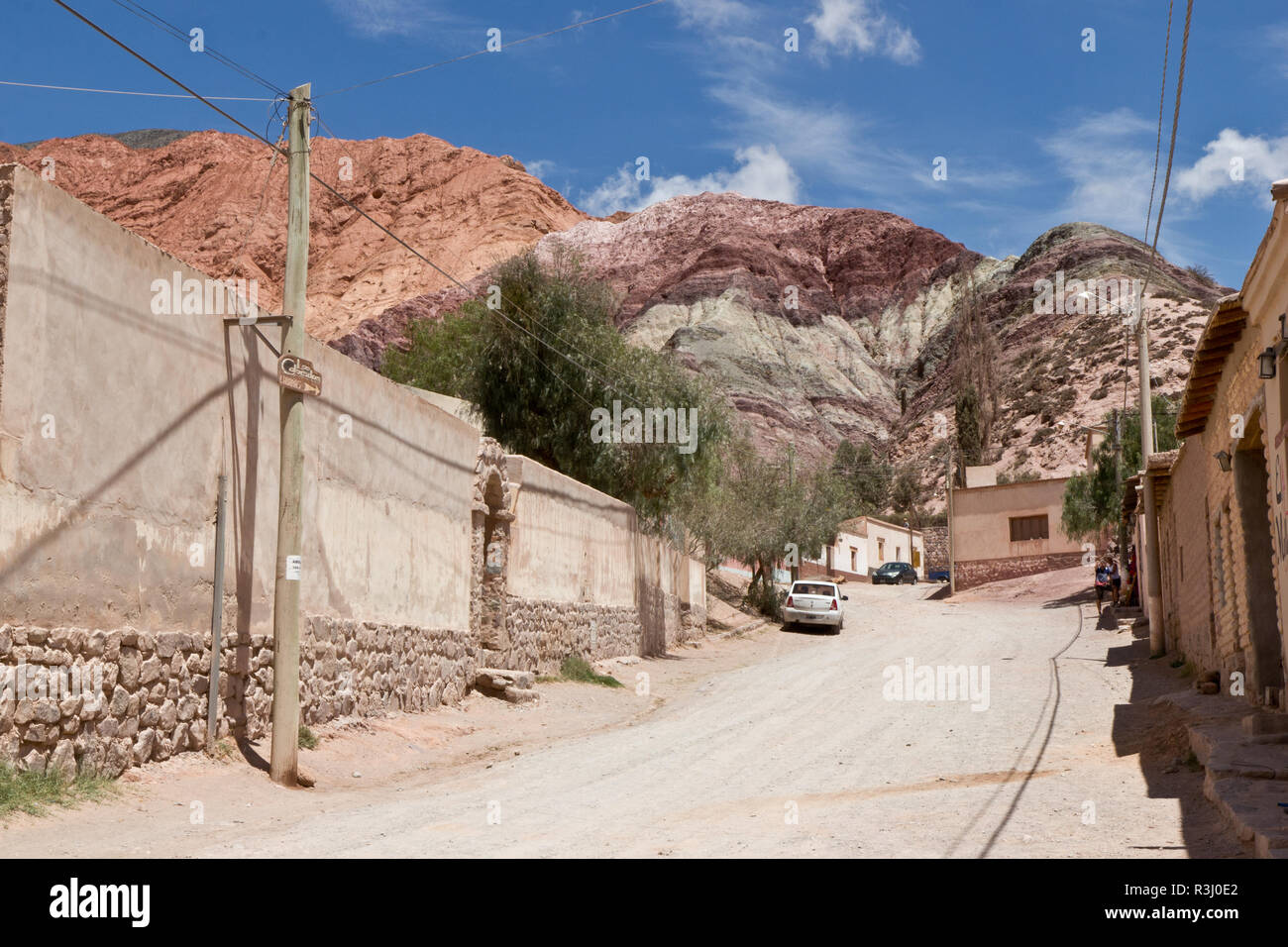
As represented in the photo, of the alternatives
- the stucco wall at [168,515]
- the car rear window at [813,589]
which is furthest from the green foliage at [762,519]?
the stucco wall at [168,515]

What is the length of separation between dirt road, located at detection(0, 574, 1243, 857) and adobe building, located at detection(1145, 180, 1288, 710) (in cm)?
132

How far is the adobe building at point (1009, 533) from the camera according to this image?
49844 millimetres

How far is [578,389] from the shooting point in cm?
2588

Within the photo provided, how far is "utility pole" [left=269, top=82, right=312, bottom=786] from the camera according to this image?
1087 cm

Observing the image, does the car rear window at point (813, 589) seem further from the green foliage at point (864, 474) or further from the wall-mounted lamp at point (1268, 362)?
the green foliage at point (864, 474)

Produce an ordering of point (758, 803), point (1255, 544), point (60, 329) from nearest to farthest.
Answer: point (60, 329) → point (758, 803) → point (1255, 544)

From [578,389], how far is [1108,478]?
2315 centimetres

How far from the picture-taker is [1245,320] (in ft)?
38.0

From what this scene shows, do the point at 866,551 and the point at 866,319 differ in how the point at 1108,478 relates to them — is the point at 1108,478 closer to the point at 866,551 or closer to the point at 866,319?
the point at 866,551

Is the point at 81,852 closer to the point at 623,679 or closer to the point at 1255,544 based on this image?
the point at 1255,544

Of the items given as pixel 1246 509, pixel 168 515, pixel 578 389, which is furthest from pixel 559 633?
pixel 1246 509
